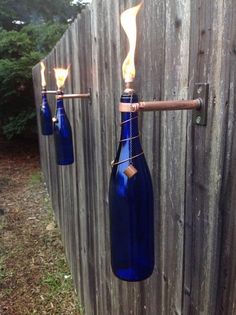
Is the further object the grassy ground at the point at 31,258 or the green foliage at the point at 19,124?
the green foliage at the point at 19,124

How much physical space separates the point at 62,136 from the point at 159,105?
1.25m

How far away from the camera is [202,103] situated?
776mm

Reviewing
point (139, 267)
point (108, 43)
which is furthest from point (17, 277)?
point (139, 267)

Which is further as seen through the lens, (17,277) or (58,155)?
(17,277)

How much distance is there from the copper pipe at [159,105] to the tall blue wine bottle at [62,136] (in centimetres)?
116

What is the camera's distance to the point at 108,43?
1.43 m

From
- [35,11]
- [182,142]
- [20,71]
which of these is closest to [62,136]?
[182,142]

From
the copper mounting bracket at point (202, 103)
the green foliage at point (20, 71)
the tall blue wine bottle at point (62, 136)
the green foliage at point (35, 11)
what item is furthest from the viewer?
the green foliage at point (35, 11)

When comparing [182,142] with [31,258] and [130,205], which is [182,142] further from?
[31,258]

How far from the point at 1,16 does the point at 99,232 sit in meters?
10.3

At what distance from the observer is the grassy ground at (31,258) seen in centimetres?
294

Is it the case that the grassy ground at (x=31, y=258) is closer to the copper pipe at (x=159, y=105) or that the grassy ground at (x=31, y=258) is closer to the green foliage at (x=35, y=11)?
the copper pipe at (x=159, y=105)

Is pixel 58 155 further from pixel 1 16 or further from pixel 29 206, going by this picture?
pixel 1 16

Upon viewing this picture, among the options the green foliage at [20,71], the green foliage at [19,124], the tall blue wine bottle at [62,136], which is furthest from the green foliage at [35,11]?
the tall blue wine bottle at [62,136]
